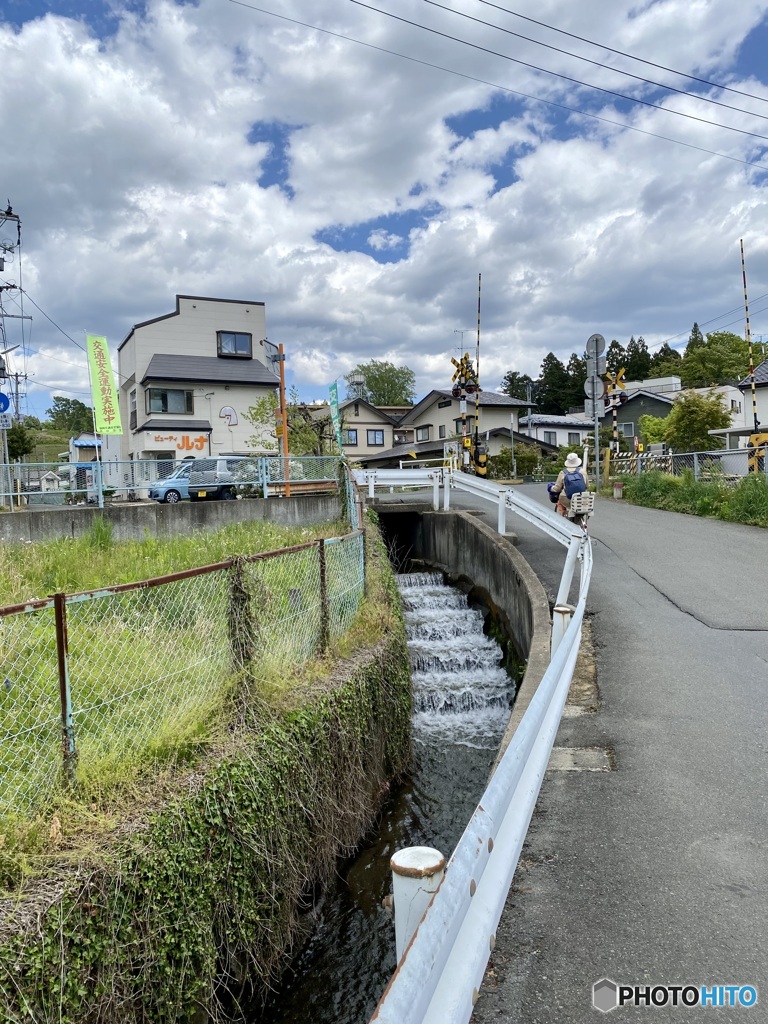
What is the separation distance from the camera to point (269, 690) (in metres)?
4.81

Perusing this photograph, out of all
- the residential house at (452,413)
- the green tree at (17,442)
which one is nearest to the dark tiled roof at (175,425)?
the residential house at (452,413)

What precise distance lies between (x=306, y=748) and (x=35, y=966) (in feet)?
7.30

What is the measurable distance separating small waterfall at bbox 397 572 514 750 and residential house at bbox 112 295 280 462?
23.3 meters

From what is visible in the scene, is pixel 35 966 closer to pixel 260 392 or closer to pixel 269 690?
pixel 269 690

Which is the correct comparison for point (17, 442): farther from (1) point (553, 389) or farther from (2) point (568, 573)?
(1) point (553, 389)

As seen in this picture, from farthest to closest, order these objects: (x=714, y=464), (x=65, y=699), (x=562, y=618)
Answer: (x=714, y=464) → (x=562, y=618) → (x=65, y=699)

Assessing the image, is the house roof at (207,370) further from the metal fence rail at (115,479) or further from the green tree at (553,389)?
the green tree at (553,389)

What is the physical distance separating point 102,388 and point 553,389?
66.5m

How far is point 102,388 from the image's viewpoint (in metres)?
20.4

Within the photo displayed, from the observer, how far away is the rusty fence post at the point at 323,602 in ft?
19.6

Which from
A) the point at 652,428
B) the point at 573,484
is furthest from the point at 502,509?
the point at 652,428

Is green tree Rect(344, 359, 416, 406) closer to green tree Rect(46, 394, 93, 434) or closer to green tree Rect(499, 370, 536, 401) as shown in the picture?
green tree Rect(499, 370, 536, 401)

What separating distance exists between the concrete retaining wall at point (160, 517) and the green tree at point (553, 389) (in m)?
65.2

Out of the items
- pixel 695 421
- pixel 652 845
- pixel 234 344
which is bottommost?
pixel 652 845
